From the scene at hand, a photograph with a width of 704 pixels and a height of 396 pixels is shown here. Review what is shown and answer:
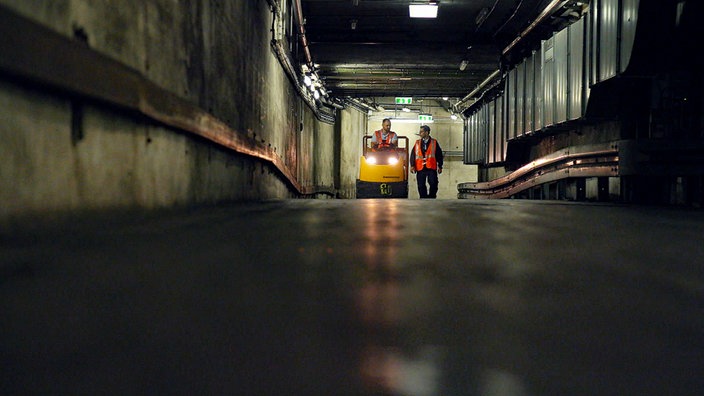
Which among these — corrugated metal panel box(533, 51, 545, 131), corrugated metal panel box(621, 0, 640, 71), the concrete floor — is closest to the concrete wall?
the concrete floor

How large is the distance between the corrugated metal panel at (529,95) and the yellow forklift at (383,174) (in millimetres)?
4604

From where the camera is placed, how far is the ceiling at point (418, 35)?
11.6 m

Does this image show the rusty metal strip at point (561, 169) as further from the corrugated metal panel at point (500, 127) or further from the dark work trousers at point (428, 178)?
the dark work trousers at point (428, 178)

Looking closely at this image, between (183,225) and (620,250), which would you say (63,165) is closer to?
(183,225)

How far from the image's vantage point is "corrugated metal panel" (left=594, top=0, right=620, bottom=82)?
727 centimetres

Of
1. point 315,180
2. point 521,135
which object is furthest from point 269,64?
point 315,180

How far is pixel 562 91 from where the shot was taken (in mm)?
9531

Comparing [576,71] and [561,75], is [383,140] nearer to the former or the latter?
[561,75]

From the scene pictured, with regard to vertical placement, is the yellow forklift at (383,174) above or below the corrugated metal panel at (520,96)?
below

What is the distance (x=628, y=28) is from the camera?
6879 mm

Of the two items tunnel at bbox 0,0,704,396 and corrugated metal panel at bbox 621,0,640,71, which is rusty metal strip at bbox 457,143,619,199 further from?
corrugated metal panel at bbox 621,0,640,71

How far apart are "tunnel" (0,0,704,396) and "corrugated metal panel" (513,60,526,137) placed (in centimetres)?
437

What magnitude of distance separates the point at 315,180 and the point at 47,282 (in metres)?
17.1

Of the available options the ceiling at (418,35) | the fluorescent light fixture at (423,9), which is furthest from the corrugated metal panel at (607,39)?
the fluorescent light fixture at (423,9)
